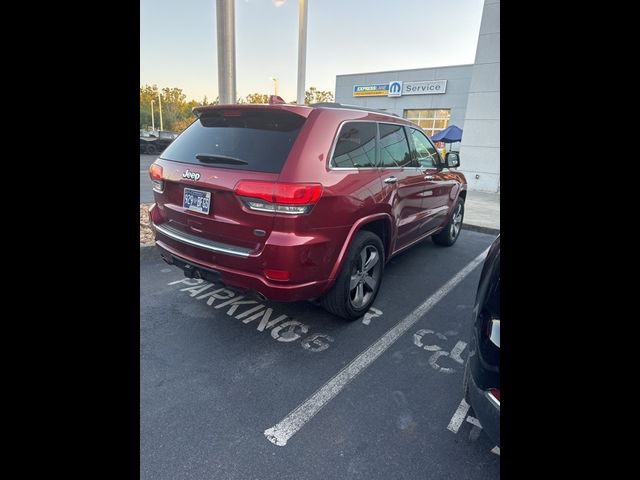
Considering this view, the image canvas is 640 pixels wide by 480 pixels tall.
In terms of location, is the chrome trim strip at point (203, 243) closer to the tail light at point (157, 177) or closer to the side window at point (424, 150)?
the tail light at point (157, 177)

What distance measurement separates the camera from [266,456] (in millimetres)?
1958

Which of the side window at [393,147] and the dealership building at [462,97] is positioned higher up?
the dealership building at [462,97]

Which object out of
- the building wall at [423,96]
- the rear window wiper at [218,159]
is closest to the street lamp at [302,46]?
the rear window wiper at [218,159]

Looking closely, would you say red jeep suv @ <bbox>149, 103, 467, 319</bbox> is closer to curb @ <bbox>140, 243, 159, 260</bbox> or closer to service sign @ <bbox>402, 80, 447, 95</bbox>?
curb @ <bbox>140, 243, 159, 260</bbox>

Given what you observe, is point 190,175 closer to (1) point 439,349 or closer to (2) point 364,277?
(2) point 364,277

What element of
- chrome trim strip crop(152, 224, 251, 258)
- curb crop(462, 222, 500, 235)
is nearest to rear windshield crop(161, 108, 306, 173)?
chrome trim strip crop(152, 224, 251, 258)

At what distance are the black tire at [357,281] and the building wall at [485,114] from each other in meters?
12.3

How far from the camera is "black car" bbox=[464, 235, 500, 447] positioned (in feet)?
5.36

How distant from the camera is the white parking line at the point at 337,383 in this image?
2127 mm

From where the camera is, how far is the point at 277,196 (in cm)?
246
